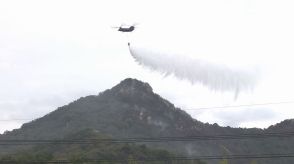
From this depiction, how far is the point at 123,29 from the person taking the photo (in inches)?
2677

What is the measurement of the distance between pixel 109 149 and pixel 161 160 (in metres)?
19.3

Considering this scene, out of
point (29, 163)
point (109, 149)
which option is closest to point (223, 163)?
point (29, 163)

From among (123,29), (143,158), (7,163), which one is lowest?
(143,158)

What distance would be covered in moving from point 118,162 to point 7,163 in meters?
66.7

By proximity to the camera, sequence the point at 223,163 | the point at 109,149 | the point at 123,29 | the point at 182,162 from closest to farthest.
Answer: the point at 123,29
the point at 223,163
the point at 182,162
the point at 109,149

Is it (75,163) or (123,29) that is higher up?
(123,29)

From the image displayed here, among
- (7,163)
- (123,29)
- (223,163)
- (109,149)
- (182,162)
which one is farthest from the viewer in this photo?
(109,149)

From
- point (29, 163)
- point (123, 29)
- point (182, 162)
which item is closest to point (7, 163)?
point (29, 163)

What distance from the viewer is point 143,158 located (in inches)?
7308

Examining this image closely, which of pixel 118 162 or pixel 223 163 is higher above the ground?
pixel 223 163

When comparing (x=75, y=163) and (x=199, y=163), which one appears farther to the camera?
(x=199, y=163)

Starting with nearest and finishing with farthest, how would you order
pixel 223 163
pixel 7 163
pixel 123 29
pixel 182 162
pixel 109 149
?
pixel 123 29
pixel 223 163
pixel 7 163
pixel 182 162
pixel 109 149

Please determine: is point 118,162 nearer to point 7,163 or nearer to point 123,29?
point 7,163

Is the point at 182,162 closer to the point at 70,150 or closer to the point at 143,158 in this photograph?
the point at 143,158
